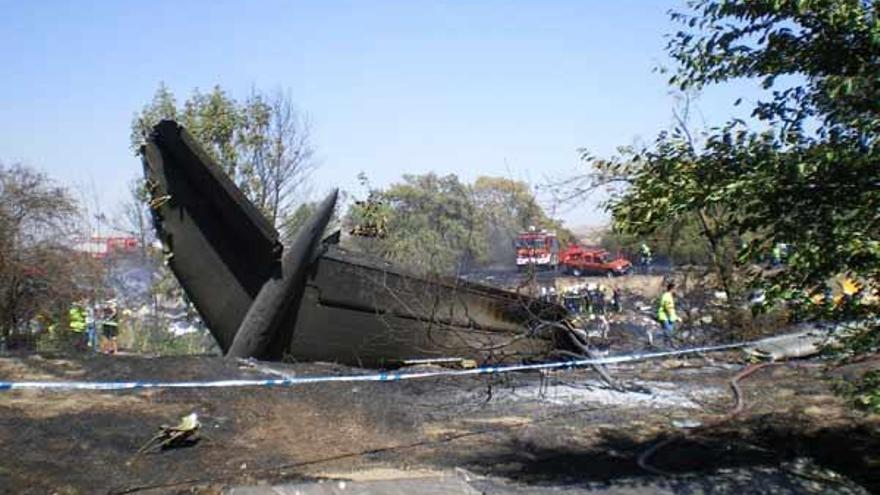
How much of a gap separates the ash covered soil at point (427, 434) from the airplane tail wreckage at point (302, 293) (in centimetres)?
58

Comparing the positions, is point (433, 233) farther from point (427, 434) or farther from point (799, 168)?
point (799, 168)

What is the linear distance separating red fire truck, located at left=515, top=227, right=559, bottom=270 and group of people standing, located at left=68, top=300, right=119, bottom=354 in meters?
8.72

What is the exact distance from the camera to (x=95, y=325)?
57.0 feet

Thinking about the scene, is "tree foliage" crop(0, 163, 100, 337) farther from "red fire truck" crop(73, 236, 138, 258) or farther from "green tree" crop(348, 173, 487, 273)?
"green tree" crop(348, 173, 487, 273)

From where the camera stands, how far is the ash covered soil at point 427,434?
5855mm

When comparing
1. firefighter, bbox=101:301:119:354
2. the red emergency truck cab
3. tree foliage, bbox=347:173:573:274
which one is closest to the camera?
tree foliage, bbox=347:173:573:274

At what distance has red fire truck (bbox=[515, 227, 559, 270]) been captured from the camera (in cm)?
1159

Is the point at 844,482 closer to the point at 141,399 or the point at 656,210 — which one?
the point at 656,210

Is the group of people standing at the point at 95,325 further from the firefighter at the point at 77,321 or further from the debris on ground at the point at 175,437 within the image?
the debris on ground at the point at 175,437

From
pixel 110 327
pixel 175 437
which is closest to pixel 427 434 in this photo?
pixel 175 437

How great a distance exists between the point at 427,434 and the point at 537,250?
20.8 feet

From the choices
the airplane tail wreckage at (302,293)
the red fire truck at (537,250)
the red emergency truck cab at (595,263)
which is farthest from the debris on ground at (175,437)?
the red emergency truck cab at (595,263)

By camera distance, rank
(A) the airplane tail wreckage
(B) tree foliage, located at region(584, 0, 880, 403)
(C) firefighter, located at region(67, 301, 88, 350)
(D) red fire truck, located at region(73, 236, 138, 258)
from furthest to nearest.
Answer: (D) red fire truck, located at region(73, 236, 138, 258) → (C) firefighter, located at region(67, 301, 88, 350) → (A) the airplane tail wreckage → (B) tree foliage, located at region(584, 0, 880, 403)

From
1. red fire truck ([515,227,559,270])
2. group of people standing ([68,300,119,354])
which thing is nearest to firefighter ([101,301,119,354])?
group of people standing ([68,300,119,354])
